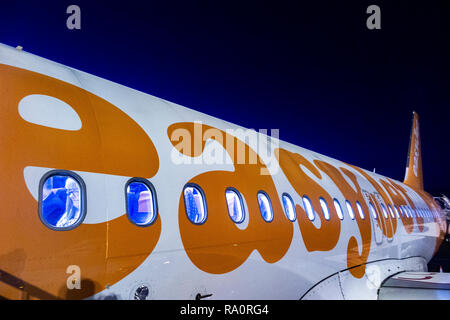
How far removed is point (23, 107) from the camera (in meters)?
2.81

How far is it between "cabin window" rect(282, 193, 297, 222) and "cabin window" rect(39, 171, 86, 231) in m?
3.26

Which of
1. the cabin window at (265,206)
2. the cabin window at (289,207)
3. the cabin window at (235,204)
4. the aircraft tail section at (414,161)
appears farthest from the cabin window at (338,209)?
the aircraft tail section at (414,161)

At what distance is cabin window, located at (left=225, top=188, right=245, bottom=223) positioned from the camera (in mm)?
4495

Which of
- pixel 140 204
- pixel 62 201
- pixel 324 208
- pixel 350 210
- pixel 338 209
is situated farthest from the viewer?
pixel 350 210

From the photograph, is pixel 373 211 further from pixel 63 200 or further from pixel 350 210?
pixel 63 200

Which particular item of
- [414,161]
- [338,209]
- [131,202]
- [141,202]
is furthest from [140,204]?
[414,161]

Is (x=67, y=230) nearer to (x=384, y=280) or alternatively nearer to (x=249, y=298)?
(x=249, y=298)

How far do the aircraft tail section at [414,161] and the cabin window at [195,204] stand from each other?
60.9 feet

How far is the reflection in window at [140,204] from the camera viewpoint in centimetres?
329

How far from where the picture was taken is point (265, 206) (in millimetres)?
5086

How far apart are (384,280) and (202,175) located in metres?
6.22

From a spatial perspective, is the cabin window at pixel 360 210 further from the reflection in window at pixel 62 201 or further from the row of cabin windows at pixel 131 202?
the reflection in window at pixel 62 201

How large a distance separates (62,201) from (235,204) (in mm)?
2260
